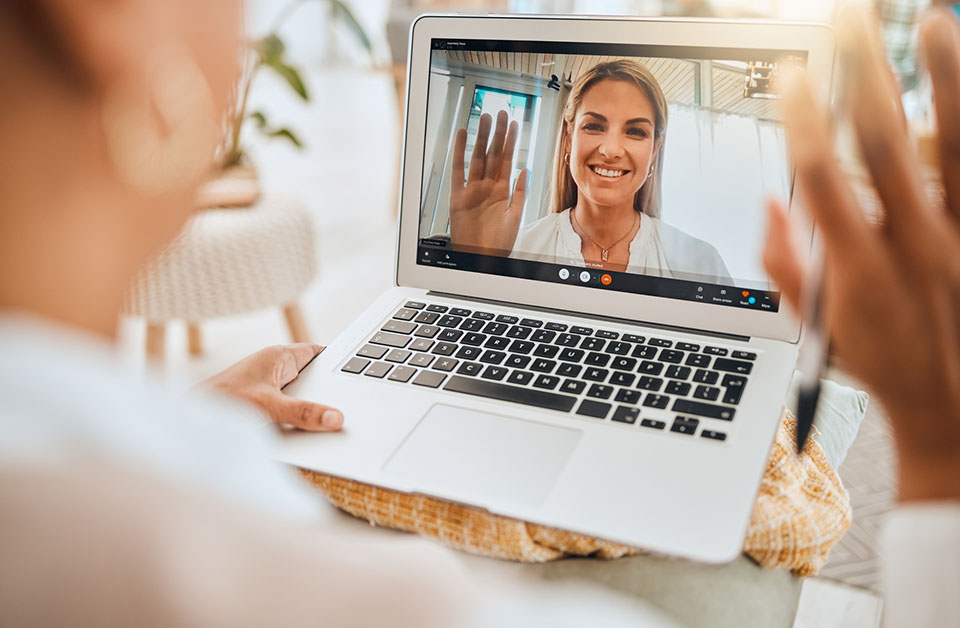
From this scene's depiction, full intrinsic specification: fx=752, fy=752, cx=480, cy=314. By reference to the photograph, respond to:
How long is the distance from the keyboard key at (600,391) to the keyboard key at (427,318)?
0.23 metres

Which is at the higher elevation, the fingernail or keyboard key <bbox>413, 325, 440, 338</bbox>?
keyboard key <bbox>413, 325, 440, 338</bbox>

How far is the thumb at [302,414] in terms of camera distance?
70 cm

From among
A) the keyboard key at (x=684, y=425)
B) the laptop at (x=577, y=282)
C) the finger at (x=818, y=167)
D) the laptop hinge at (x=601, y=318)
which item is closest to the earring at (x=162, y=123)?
the finger at (x=818, y=167)

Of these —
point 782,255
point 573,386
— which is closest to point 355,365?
point 573,386

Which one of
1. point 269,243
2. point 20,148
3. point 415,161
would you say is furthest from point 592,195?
point 269,243

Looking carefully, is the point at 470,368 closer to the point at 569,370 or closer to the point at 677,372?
the point at 569,370

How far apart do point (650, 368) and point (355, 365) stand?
1.02 ft

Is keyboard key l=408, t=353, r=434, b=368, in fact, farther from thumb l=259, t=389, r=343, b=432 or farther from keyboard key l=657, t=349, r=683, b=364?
keyboard key l=657, t=349, r=683, b=364

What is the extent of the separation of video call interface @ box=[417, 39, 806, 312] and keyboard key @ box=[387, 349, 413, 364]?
15 centimetres

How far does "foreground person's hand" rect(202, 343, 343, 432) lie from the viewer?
703mm

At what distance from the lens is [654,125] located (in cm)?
81

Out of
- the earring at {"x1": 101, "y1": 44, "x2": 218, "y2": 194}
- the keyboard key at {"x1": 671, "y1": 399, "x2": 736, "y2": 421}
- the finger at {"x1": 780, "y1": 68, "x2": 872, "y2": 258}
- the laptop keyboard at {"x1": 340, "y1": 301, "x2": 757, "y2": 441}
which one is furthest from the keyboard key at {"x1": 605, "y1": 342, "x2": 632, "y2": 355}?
the earring at {"x1": 101, "y1": 44, "x2": 218, "y2": 194}

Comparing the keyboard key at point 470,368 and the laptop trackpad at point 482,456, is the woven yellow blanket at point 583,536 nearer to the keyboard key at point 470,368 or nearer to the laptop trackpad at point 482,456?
the laptop trackpad at point 482,456

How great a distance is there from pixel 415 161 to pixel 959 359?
2.14 ft
